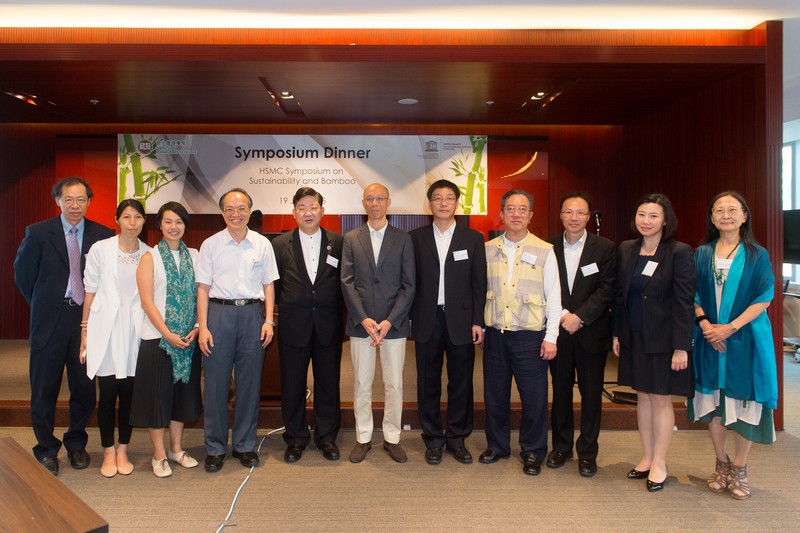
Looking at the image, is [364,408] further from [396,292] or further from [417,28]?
[417,28]

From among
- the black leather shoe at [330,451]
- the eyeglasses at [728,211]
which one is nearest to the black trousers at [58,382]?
the black leather shoe at [330,451]

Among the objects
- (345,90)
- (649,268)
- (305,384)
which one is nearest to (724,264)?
(649,268)

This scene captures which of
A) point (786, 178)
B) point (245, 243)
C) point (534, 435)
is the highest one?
point (786, 178)

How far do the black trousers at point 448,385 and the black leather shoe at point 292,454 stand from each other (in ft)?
2.64

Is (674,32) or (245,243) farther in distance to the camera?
(674,32)

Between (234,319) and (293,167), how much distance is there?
4087 millimetres

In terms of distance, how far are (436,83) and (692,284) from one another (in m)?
2.88

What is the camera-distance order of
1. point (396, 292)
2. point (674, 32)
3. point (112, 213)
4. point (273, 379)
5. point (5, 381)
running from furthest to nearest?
point (112, 213)
point (5, 381)
point (674, 32)
point (273, 379)
point (396, 292)

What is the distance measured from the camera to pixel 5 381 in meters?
5.12

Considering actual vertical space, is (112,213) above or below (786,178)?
below

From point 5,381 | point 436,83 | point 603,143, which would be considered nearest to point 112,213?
point 5,381

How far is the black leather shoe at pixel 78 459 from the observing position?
11.0 ft

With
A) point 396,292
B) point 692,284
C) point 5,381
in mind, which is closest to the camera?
point 692,284

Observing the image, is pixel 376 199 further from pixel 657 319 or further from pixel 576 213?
pixel 657 319
